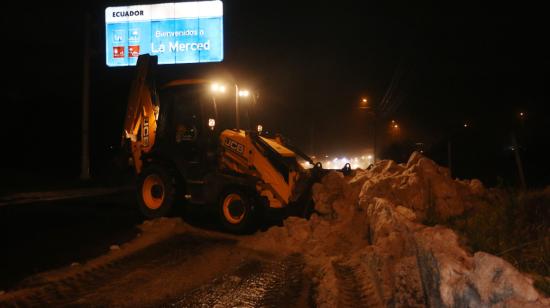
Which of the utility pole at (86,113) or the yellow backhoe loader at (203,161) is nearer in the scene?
the yellow backhoe loader at (203,161)

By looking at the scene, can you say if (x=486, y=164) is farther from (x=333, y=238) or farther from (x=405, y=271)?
(x=405, y=271)

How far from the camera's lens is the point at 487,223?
243 inches

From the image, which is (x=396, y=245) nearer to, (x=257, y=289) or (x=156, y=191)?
(x=257, y=289)

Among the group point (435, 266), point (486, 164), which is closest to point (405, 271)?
point (435, 266)

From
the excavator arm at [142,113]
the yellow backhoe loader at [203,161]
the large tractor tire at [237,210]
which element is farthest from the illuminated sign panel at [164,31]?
the large tractor tire at [237,210]

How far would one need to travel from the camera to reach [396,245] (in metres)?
6.27

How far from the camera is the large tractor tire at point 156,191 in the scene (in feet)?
37.7

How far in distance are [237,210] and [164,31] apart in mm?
21656

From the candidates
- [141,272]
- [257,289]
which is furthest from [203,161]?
[257,289]

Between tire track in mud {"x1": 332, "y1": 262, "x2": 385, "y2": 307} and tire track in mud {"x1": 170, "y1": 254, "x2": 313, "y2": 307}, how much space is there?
430 millimetres

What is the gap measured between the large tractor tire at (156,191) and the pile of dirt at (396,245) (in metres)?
2.56

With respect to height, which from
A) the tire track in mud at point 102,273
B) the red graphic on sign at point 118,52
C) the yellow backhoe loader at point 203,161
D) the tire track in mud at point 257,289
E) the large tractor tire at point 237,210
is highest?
the red graphic on sign at point 118,52

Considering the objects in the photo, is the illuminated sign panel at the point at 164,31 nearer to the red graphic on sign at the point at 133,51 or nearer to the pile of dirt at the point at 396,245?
the red graphic on sign at the point at 133,51

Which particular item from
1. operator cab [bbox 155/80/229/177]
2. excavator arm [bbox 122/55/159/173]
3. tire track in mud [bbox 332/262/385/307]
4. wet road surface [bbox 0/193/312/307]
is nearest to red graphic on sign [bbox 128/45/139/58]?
excavator arm [bbox 122/55/159/173]
